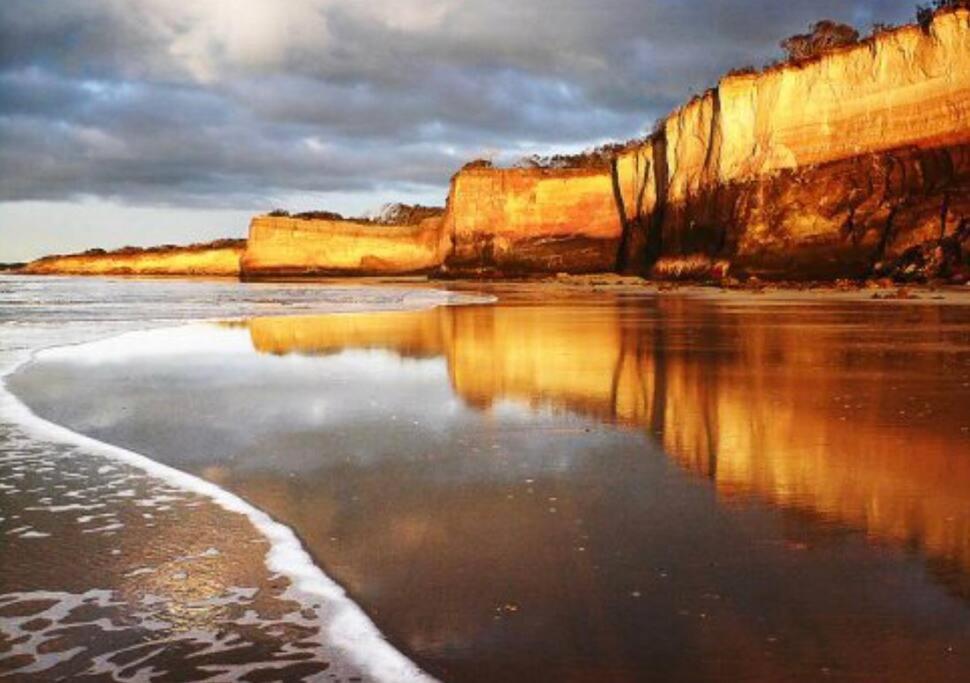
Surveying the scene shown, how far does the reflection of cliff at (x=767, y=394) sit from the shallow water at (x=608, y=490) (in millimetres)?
31

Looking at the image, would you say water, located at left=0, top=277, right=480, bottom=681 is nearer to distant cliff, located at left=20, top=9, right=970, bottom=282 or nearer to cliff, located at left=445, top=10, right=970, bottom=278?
distant cliff, located at left=20, top=9, right=970, bottom=282

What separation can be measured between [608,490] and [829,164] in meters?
28.3

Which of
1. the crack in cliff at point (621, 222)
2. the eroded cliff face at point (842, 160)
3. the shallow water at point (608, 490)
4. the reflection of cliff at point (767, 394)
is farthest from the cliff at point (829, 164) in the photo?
the shallow water at point (608, 490)

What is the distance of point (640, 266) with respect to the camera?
47.5 metres

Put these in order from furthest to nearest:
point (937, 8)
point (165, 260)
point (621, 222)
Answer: point (165, 260), point (621, 222), point (937, 8)

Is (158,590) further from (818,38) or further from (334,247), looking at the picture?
(334,247)

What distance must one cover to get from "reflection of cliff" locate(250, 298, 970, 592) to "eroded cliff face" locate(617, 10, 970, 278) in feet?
39.6

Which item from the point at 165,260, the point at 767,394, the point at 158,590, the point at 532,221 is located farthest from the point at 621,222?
the point at 165,260

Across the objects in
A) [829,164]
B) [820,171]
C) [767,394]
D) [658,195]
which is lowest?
[767,394]

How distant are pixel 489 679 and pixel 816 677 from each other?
2.77ft

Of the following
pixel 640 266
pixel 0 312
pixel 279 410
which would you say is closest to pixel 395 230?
pixel 640 266

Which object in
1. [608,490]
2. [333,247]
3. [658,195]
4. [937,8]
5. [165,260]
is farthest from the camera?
[165,260]

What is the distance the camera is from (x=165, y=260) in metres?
120

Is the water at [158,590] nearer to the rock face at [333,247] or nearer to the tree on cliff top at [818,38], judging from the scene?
the tree on cliff top at [818,38]
